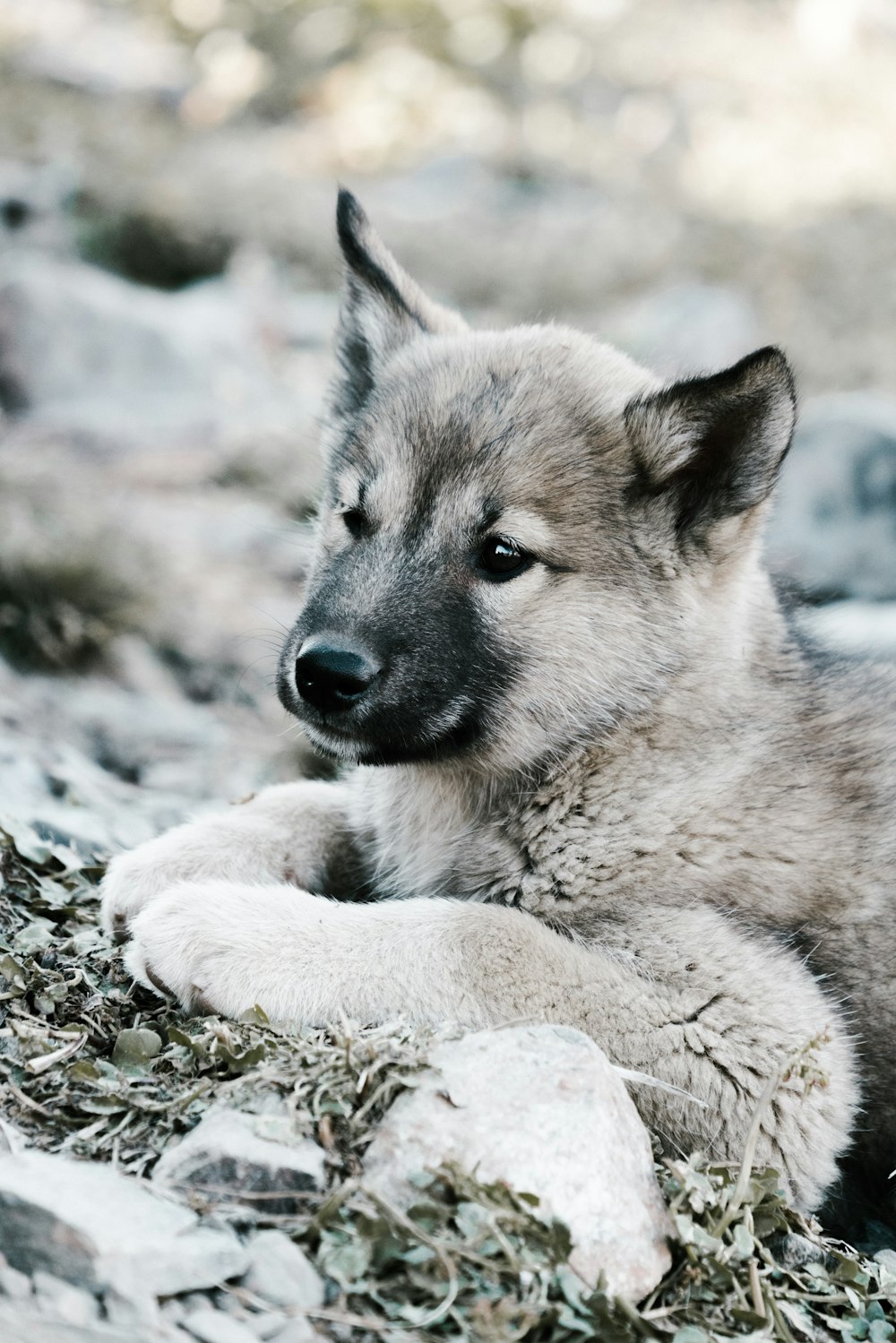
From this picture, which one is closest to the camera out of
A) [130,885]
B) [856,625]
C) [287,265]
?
[130,885]

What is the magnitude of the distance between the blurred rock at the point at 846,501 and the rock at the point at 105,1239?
22.8 feet

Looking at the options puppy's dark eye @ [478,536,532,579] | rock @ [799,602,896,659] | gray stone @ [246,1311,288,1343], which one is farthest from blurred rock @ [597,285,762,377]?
gray stone @ [246,1311,288,1343]

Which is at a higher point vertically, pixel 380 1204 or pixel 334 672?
pixel 334 672

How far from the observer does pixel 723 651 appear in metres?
4.01

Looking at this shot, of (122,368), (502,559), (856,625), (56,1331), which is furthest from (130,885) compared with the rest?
(122,368)

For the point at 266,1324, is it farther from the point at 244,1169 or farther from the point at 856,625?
the point at 856,625

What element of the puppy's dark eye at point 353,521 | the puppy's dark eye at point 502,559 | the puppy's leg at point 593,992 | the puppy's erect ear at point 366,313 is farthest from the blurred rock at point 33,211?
the puppy's leg at point 593,992

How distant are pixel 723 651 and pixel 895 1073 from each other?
1.33m

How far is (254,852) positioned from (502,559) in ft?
4.16

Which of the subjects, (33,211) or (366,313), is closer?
(366,313)

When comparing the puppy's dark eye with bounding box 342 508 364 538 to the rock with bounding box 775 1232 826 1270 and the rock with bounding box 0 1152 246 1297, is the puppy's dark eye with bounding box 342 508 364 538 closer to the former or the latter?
the rock with bounding box 0 1152 246 1297

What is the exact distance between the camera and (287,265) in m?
15.2

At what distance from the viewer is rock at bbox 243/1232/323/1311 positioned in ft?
8.16

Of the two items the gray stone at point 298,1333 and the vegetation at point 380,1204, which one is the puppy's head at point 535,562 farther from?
the gray stone at point 298,1333
